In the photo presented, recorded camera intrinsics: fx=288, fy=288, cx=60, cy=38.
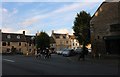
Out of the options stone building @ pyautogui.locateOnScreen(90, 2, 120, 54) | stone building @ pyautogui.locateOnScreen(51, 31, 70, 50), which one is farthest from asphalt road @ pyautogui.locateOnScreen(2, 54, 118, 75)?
stone building @ pyautogui.locateOnScreen(51, 31, 70, 50)

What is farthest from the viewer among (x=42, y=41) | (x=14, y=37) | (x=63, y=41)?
(x=63, y=41)

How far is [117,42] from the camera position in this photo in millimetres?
42250

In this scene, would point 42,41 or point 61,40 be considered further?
point 61,40

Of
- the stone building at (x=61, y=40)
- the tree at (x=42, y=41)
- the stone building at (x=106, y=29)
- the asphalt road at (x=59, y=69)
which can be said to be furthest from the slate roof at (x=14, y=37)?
the asphalt road at (x=59, y=69)

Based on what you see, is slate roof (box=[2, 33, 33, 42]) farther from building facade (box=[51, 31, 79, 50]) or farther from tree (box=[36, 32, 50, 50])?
tree (box=[36, 32, 50, 50])

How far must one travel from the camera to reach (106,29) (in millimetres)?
44781

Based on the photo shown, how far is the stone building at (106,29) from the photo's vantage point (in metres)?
42.6

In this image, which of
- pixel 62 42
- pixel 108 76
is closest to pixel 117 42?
pixel 108 76

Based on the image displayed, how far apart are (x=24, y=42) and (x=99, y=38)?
221 feet

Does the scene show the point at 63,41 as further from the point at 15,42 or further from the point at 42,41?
the point at 42,41

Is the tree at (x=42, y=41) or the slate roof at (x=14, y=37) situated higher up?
the slate roof at (x=14, y=37)

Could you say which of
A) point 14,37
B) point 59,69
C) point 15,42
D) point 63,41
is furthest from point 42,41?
point 59,69

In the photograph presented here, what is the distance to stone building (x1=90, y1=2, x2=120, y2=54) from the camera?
42.6 m

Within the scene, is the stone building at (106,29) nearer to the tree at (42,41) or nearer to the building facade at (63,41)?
the tree at (42,41)
